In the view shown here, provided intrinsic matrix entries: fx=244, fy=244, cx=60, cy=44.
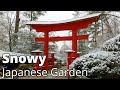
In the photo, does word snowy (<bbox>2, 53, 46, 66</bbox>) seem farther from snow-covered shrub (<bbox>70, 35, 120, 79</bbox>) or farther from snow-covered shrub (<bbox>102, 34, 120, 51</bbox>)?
snow-covered shrub (<bbox>102, 34, 120, 51</bbox>)

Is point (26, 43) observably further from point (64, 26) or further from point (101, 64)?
point (101, 64)

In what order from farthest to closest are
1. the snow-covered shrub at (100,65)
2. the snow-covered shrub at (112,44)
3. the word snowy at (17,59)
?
1. the snow-covered shrub at (112,44)
2. the snow-covered shrub at (100,65)
3. the word snowy at (17,59)

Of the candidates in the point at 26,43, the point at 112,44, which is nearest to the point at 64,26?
the point at 26,43

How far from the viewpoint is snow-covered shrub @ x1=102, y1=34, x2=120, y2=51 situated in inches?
226

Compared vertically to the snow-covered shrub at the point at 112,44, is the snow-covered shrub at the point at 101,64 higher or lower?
lower

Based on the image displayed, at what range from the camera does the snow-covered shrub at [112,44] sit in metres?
5.73

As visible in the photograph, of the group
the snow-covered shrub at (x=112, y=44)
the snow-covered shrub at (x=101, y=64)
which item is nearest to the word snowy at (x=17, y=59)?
the snow-covered shrub at (x=101, y=64)

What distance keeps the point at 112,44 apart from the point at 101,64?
21.8 inches

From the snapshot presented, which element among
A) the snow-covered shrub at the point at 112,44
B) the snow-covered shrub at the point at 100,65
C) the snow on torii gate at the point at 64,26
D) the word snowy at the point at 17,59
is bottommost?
the snow-covered shrub at the point at 100,65

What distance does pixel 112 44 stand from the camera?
576 cm

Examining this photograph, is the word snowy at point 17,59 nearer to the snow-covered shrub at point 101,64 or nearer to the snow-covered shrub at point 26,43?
the snow-covered shrub at point 26,43

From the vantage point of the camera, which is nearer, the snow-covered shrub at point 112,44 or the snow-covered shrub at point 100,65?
the snow-covered shrub at point 100,65
